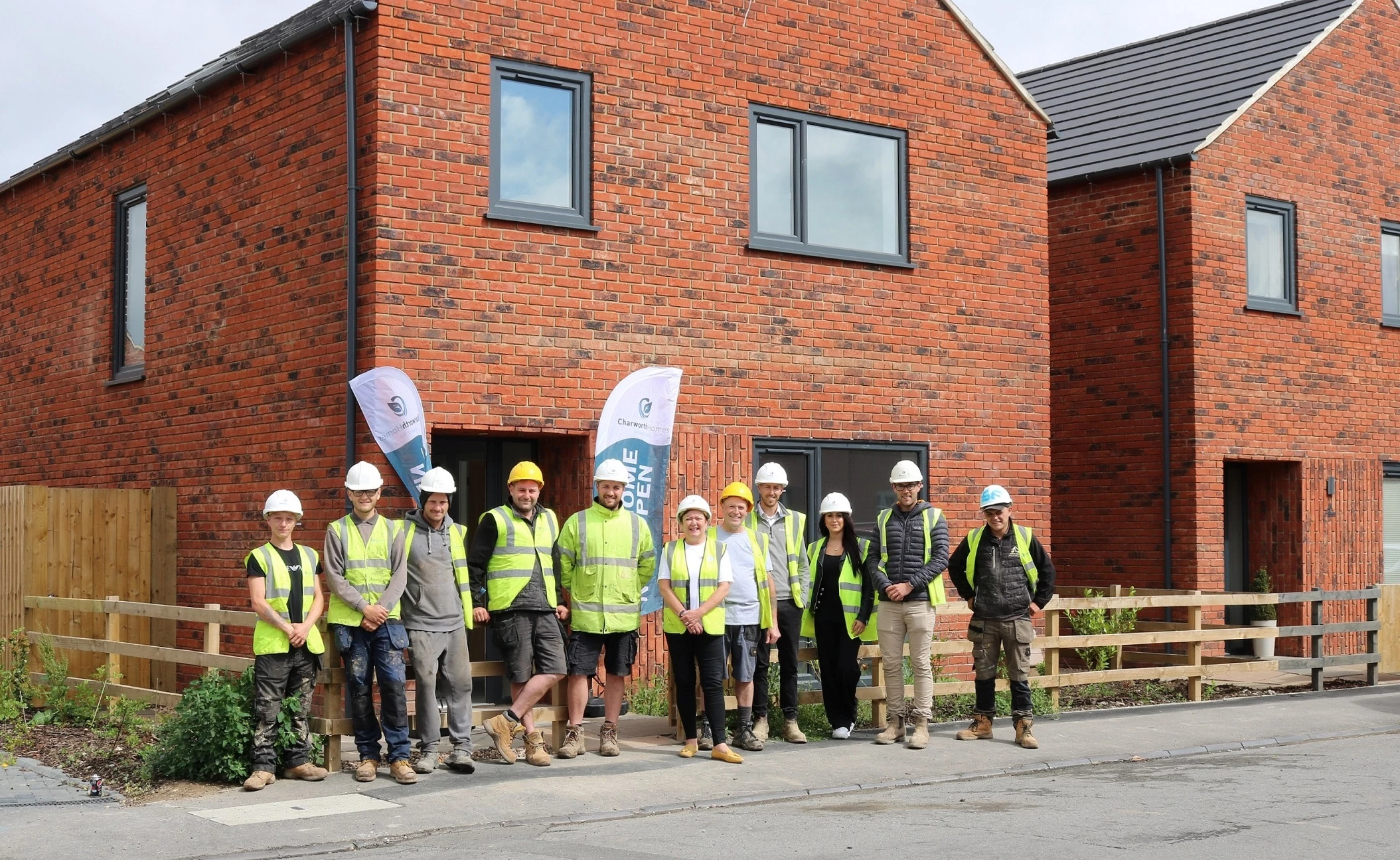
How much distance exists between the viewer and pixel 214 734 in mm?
9453

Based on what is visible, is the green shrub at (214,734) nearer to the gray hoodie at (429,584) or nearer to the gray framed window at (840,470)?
the gray hoodie at (429,584)

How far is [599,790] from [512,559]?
68.8 inches

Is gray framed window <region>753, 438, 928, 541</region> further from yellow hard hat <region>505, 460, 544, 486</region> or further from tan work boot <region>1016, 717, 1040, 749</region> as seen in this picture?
yellow hard hat <region>505, 460, 544, 486</region>

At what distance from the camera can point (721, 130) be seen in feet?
44.1

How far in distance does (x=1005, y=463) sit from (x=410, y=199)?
6.54m

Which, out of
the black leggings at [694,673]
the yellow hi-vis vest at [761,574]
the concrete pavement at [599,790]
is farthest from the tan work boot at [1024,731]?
the black leggings at [694,673]

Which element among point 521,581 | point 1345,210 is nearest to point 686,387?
point 521,581

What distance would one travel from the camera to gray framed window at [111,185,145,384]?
49.2 feet

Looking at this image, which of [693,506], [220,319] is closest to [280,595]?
[693,506]

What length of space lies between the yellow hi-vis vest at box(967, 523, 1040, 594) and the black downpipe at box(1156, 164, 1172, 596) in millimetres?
6103

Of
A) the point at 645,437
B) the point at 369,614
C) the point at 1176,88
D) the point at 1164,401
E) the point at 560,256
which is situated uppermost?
the point at 1176,88

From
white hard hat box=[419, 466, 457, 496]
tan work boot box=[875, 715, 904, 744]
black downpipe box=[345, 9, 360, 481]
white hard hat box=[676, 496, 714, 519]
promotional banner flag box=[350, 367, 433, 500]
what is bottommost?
tan work boot box=[875, 715, 904, 744]

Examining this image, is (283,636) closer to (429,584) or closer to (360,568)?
(360,568)

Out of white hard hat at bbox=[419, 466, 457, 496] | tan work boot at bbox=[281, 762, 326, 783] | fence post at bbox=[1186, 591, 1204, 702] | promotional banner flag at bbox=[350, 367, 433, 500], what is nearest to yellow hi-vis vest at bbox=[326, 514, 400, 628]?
white hard hat at bbox=[419, 466, 457, 496]
